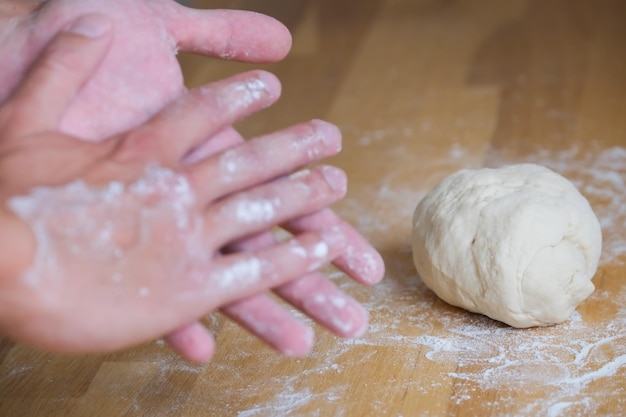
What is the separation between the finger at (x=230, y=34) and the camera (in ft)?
4.05

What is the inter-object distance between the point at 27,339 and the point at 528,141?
1.26 metres

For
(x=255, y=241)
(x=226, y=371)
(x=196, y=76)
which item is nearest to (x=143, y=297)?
(x=255, y=241)

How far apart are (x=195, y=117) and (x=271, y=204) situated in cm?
14

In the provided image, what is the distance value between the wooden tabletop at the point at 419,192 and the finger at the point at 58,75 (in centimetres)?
49

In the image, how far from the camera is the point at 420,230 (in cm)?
149

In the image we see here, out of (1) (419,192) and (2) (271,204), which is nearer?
(2) (271,204)

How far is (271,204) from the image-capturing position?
3.43 feet

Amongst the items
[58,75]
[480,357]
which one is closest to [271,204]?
[58,75]

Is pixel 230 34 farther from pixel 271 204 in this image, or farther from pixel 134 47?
pixel 271 204

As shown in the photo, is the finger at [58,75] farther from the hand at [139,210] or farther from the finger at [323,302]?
the finger at [323,302]

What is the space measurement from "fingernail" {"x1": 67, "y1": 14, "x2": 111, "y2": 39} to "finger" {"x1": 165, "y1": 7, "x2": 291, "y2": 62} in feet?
0.36

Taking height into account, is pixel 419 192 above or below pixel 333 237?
below

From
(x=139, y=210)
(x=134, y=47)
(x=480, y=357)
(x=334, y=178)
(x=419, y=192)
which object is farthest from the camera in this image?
(x=419, y=192)

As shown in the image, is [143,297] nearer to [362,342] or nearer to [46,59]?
[46,59]
